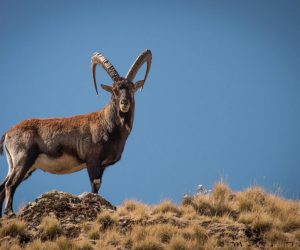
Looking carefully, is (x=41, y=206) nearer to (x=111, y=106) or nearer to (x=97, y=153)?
(x=97, y=153)

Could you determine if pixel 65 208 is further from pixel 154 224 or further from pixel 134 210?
pixel 154 224

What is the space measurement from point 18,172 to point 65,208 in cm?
230

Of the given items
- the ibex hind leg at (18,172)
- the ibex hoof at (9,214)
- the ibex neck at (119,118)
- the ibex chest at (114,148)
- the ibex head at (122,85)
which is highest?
the ibex head at (122,85)

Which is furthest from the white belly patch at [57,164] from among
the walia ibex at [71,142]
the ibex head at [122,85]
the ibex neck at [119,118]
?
the ibex head at [122,85]

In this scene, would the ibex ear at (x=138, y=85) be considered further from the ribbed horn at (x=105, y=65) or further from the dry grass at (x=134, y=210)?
the dry grass at (x=134, y=210)

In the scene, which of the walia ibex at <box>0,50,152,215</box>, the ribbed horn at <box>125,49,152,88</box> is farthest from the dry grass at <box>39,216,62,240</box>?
the ribbed horn at <box>125,49,152,88</box>

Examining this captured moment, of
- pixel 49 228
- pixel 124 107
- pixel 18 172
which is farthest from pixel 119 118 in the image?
pixel 49 228

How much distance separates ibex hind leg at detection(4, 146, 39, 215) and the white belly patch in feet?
0.80

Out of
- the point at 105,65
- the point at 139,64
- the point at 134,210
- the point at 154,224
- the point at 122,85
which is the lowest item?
the point at 154,224

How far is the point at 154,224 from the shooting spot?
15.9 meters

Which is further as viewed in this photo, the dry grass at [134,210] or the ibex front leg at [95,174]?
the ibex front leg at [95,174]

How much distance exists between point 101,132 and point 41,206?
3474 millimetres

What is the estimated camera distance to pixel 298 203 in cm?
1839

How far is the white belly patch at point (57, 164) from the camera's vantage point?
18500 mm
